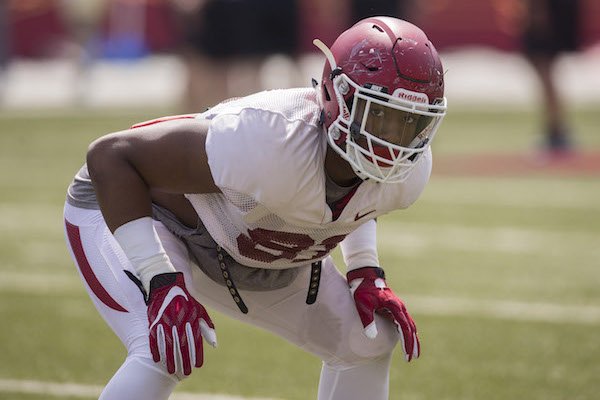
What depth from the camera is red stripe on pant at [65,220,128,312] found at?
2.83 m

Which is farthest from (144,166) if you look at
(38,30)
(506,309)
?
(38,30)

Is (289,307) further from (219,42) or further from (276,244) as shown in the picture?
(219,42)

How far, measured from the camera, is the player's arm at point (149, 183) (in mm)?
2650

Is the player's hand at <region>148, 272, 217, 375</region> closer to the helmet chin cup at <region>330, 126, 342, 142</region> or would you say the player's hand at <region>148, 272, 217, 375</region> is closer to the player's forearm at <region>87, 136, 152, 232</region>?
the player's forearm at <region>87, 136, 152, 232</region>

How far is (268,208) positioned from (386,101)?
1.25ft

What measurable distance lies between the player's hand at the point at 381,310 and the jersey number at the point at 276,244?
0.60ft

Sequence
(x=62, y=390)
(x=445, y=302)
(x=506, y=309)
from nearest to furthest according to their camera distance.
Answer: (x=62, y=390), (x=506, y=309), (x=445, y=302)

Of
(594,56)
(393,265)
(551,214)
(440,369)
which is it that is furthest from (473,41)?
(440,369)

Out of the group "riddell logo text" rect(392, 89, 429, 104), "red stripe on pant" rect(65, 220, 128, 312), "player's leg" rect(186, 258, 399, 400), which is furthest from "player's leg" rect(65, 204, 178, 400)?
"riddell logo text" rect(392, 89, 429, 104)

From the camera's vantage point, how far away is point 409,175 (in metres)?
2.84

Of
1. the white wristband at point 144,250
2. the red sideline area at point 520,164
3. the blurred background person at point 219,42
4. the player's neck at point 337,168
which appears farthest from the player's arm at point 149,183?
the blurred background person at point 219,42

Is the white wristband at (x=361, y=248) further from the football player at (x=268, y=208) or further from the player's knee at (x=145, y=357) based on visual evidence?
the player's knee at (x=145, y=357)

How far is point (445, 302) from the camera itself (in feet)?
16.1

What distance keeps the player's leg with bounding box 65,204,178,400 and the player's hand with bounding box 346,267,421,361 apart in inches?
21.6
